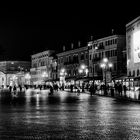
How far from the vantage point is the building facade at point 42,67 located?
162m

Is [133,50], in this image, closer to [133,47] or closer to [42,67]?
[133,47]

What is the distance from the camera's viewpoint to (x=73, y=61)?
443ft

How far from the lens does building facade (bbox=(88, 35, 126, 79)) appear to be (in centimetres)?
10250

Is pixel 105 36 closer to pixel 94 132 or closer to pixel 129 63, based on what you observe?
pixel 129 63

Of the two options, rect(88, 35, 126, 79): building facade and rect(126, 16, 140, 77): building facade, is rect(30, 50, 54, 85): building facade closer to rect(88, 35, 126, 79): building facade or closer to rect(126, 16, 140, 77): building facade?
rect(88, 35, 126, 79): building facade

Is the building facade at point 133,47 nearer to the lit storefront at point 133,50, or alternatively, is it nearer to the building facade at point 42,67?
the lit storefront at point 133,50

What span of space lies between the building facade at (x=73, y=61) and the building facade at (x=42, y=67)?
426 inches

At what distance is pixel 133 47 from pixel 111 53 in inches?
917

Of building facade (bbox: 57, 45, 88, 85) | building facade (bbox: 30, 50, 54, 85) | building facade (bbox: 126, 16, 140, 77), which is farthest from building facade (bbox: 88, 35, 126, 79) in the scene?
building facade (bbox: 30, 50, 54, 85)

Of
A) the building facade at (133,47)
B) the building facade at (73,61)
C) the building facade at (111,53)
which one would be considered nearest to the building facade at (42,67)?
the building facade at (73,61)

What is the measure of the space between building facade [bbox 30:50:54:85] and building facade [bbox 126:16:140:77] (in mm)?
65303

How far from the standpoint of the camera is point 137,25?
3248 inches

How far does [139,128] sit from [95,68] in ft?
335

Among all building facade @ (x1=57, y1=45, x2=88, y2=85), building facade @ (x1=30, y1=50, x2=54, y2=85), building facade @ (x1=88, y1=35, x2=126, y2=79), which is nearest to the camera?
building facade @ (x1=88, y1=35, x2=126, y2=79)
